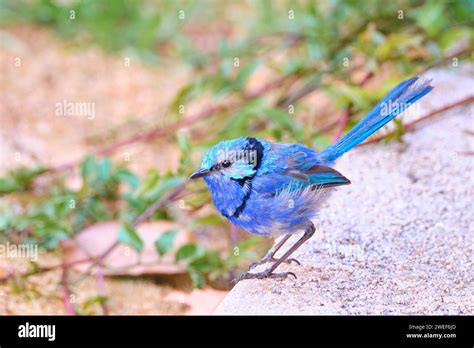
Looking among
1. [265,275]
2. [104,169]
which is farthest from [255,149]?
[104,169]

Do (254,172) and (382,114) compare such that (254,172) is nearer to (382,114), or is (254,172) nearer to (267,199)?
(267,199)

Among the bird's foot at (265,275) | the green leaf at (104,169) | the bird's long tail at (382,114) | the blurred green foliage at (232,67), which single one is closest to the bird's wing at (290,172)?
the bird's long tail at (382,114)

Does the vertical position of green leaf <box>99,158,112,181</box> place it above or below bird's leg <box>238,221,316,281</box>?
above

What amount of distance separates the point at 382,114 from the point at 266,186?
603 mm

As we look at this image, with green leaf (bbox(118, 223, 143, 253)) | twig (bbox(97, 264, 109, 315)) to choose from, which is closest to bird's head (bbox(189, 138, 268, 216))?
green leaf (bbox(118, 223, 143, 253))

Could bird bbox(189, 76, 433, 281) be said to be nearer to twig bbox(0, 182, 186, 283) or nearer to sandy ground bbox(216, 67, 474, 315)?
sandy ground bbox(216, 67, 474, 315)

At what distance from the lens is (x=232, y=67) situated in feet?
17.9

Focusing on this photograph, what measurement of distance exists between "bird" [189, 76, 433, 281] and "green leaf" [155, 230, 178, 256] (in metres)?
0.73

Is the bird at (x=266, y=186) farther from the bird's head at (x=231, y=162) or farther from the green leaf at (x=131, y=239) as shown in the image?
the green leaf at (x=131, y=239)

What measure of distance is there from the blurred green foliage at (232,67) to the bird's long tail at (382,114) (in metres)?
0.68

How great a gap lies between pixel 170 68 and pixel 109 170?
6.54ft

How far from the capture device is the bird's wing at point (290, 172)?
3352 millimetres

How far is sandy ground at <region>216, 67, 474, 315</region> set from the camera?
3.05 meters
